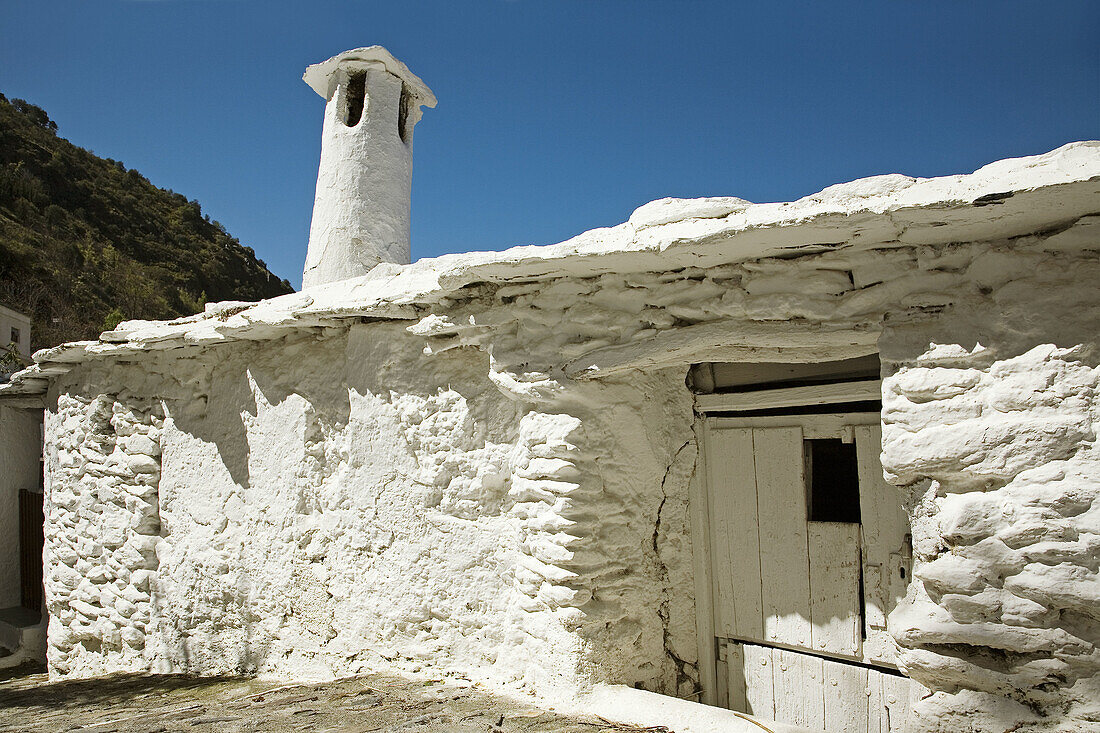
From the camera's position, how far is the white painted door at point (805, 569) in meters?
3.12

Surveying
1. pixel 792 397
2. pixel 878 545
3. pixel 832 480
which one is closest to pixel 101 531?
pixel 792 397

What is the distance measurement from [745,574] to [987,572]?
142 cm

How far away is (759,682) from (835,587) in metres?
0.65

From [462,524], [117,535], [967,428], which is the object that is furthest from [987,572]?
[117,535]

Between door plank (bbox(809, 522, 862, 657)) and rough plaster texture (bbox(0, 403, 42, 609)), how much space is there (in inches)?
303

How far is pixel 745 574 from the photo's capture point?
3.54 metres

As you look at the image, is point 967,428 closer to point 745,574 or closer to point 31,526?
point 745,574

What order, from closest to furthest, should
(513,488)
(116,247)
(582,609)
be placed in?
1. (582,609)
2. (513,488)
3. (116,247)

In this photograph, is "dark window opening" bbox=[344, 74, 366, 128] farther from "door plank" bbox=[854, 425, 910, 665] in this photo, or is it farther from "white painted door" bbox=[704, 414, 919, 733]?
"door plank" bbox=[854, 425, 910, 665]

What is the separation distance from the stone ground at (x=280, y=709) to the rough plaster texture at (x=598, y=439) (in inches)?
8.7

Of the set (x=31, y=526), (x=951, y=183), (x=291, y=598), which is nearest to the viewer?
(x=951, y=183)

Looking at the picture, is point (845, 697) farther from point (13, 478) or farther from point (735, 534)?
point (13, 478)

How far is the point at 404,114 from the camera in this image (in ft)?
21.7

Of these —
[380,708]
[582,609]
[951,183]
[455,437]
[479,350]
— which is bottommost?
[380,708]
